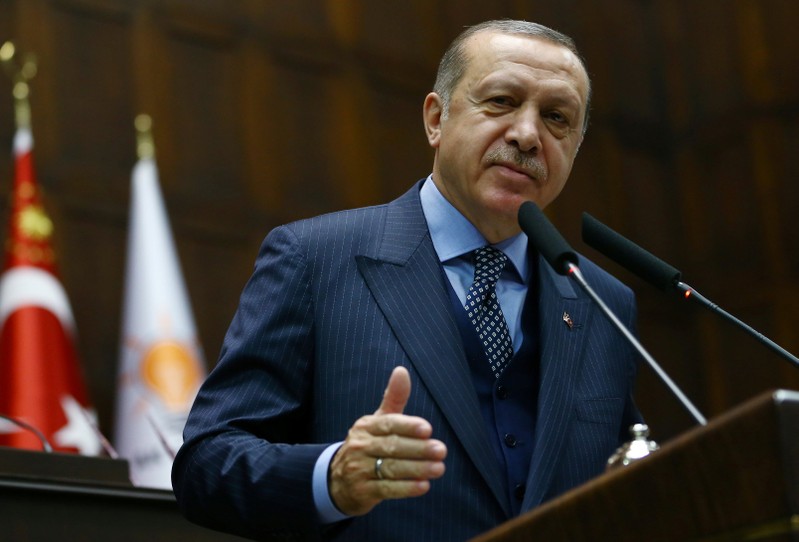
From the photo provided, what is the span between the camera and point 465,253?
221 centimetres

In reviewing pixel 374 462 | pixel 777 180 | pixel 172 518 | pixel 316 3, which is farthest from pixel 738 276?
pixel 374 462

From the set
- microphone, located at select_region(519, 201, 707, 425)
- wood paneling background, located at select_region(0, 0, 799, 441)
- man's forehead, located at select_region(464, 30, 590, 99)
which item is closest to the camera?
microphone, located at select_region(519, 201, 707, 425)

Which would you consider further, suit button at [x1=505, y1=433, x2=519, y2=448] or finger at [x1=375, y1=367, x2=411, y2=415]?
suit button at [x1=505, y1=433, x2=519, y2=448]

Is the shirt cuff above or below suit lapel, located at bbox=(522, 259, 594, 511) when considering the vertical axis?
below

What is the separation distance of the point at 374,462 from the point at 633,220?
6575 mm

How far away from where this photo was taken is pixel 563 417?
2.01 metres

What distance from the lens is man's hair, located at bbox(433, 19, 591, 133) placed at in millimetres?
2371

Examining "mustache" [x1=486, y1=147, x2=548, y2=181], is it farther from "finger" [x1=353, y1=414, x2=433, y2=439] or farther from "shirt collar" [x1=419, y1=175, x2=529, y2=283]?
"finger" [x1=353, y1=414, x2=433, y2=439]

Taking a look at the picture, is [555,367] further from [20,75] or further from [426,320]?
[20,75]

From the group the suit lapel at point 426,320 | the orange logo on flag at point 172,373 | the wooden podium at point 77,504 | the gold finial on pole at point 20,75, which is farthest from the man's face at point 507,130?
the gold finial on pole at point 20,75

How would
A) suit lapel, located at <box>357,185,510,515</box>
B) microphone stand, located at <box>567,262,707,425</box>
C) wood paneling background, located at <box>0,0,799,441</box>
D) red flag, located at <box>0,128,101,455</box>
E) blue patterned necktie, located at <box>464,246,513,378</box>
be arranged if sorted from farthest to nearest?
1. wood paneling background, located at <box>0,0,799,441</box>
2. red flag, located at <box>0,128,101,455</box>
3. blue patterned necktie, located at <box>464,246,513,378</box>
4. suit lapel, located at <box>357,185,510,515</box>
5. microphone stand, located at <box>567,262,707,425</box>

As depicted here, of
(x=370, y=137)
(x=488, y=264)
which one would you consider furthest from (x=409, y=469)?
(x=370, y=137)

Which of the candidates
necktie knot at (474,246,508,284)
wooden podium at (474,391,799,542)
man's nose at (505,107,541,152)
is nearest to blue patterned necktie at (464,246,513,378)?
necktie knot at (474,246,508,284)

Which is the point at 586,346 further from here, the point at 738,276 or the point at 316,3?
the point at 738,276
